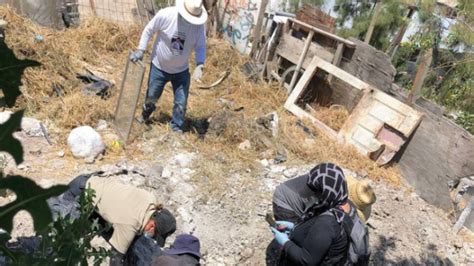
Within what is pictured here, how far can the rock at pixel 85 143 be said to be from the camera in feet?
14.9

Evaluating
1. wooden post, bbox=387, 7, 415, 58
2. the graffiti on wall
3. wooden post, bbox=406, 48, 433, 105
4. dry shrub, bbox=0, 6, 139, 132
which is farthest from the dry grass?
wooden post, bbox=387, 7, 415, 58

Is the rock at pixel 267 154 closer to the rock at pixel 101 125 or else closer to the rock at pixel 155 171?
the rock at pixel 155 171

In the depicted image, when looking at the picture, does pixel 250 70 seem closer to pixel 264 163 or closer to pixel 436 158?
pixel 264 163

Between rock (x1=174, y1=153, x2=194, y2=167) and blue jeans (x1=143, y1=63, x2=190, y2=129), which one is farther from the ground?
blue jeans (x1=143, y1=63, x2=190, y2=129)

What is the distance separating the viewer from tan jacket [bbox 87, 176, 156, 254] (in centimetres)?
301

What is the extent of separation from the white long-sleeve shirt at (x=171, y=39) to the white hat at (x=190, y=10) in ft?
0.23

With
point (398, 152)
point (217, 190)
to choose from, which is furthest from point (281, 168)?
point (398, 152)

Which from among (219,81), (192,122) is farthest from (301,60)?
(192,122)

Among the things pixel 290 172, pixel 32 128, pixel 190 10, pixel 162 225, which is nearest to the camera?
pixel 162 225

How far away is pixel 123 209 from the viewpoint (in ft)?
10.1

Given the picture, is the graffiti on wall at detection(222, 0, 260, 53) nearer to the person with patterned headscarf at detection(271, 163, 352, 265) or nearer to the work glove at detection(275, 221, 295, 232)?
the work glove at detection(275, 221, 295, 232)

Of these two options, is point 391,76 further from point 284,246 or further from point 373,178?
→ point 284,246

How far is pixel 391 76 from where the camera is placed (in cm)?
587

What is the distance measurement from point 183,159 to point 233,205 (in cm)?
81
